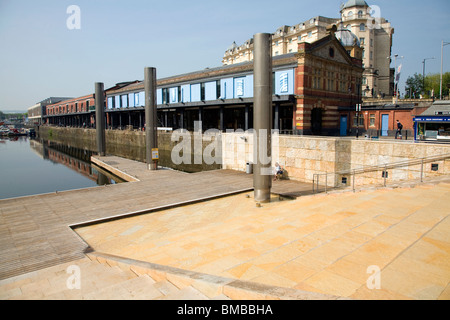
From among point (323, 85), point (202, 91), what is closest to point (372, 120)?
point (323, 85)

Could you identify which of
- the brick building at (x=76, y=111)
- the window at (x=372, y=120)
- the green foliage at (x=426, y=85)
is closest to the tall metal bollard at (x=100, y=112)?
the window at (x=372, y=120)

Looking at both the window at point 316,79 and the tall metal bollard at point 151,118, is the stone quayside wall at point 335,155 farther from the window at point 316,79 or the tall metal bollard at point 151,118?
the window at point 316,79

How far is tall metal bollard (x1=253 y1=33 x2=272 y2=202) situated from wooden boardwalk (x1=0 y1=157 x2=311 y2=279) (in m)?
2.78

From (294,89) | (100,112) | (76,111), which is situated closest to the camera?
(294,89)

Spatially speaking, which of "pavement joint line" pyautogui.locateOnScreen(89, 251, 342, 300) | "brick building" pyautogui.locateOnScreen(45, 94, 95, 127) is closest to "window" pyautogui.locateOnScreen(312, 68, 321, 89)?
"pavement joint line" pyautogui.locateOnScreen(89, 251, 342, 300)

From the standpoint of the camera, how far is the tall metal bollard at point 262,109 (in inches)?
571

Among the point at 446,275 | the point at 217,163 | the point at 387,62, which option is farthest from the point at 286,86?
the point at 387,62

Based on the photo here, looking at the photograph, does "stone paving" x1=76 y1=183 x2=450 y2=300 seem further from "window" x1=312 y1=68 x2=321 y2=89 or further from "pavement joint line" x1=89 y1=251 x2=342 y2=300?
"window" x1=312 y1=68 x2=321 y2=89

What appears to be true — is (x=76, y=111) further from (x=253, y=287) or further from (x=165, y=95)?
(x=253, y=287)

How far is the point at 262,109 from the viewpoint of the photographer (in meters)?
14.8

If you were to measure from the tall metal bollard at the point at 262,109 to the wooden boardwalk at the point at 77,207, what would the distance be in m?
2.78

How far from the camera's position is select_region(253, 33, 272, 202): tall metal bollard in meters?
14.5

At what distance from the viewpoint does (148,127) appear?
1024 inches

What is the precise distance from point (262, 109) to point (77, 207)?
32.2ft
